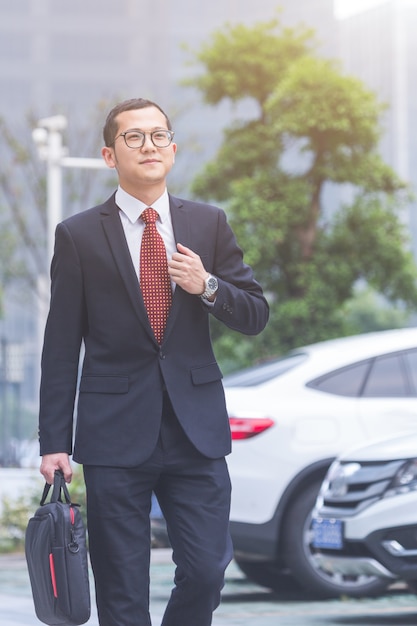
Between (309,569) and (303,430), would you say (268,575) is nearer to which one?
(309,569)

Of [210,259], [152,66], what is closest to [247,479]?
[210,259]

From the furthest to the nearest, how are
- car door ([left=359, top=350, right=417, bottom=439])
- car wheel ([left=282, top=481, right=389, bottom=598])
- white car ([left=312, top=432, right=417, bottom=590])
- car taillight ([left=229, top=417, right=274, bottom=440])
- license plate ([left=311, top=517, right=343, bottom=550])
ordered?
car door ([left=359, top=350, right=417, bottom=439]) < car taillight ([left=229, top=417, right=274, bottom=440]) < car wheel ([left=282, top=481, right=389, bottom=598]) < license plate ([left=311, top=517, right=343, bottom=550]) < white car ([left=312, top=432, right=417, bottom=590])

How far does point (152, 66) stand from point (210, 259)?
129 m

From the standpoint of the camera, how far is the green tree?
810 inches

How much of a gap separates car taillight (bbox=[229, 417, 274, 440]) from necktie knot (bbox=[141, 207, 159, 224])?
4.09 m

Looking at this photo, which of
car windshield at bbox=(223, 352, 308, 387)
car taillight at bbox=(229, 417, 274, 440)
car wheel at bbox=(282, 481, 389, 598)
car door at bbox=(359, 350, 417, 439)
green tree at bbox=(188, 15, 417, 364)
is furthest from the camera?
green tree at bbox=(188, 15, 417, 364)

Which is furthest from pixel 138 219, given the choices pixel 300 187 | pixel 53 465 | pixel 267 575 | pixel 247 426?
pixel 300 187

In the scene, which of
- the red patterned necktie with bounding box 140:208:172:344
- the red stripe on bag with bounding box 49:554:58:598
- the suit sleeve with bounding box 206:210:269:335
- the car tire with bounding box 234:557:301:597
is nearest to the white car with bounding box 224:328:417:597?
the car tire with bounding box 234:557:301:597

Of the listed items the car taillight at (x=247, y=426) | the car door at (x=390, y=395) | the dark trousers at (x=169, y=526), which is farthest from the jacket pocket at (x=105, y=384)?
the car door at (x=390, y=395)

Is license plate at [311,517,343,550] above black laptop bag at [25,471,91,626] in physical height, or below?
below

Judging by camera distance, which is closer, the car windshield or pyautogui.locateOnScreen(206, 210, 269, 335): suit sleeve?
pyautogui.locateOnScreen(206, 210, 269, 335): suit sleeve

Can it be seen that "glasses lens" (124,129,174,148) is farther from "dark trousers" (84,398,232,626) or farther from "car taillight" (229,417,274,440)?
"car taillight" (229,417,274,440)

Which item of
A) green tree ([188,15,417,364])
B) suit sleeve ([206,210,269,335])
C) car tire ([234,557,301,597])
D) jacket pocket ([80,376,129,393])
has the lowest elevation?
car tire ([234,557,301,597])

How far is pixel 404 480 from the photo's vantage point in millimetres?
6840
